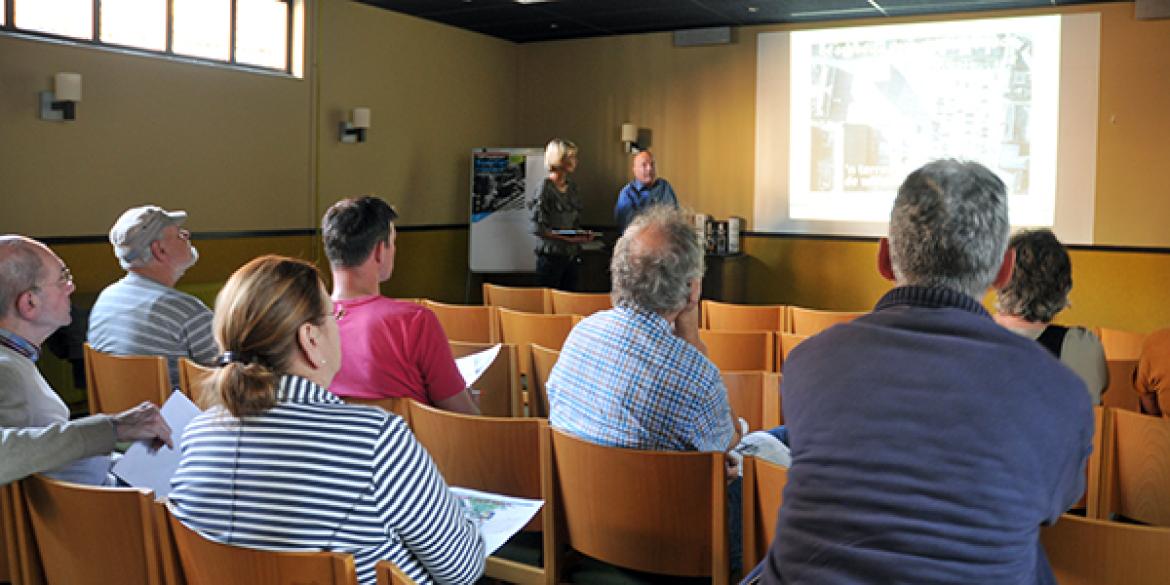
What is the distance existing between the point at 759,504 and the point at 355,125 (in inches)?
279

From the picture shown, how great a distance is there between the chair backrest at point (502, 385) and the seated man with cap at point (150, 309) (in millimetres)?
910

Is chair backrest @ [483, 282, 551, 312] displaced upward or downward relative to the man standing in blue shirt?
downward

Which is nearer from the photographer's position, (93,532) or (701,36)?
(93,532)

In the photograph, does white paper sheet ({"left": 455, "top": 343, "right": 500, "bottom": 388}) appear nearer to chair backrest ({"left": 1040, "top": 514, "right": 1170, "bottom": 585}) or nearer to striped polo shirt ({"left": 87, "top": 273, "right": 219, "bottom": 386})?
striped polo shirt ({"left": 87, "top": 273, "right": 219, "bottom": 386})

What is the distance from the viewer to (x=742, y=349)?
4.18m

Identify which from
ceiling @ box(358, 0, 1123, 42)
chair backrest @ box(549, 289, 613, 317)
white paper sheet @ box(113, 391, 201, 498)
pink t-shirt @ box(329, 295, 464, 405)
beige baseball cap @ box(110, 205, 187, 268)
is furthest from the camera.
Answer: ceiling @ box(358, 0, 1123, 42)

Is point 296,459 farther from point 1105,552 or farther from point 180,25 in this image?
point 180,25

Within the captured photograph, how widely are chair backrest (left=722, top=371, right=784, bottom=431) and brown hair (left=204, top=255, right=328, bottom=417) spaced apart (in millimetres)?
1672

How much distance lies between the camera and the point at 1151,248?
7922 mm

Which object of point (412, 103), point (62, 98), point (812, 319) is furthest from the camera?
point (412, 103)

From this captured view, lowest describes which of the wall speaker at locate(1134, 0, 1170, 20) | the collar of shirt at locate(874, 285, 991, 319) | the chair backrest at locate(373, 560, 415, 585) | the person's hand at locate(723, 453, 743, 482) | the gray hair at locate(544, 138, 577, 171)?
the person's hand at locate(723, 453, 743, 482)

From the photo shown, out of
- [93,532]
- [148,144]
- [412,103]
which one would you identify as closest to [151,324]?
[93,532]

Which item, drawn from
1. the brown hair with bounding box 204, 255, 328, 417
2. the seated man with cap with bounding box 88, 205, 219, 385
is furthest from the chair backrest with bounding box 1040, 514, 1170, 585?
the seated man with cap with bounding box 88, 205, 219, 385

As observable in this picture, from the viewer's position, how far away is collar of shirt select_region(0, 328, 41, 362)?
7.53ft
